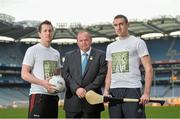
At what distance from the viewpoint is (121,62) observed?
17.5 feet

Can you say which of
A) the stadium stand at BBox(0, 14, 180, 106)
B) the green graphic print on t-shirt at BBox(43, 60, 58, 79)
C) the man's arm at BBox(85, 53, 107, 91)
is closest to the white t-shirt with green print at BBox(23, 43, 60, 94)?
the green graphic print on t-shirt at BBox(43, 60, 58, 79)

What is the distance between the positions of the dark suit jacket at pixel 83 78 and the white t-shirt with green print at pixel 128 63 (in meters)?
0.35

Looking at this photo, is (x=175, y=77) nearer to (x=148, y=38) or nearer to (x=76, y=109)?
(x=148, y=38)

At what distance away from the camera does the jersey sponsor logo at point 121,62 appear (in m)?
5.32

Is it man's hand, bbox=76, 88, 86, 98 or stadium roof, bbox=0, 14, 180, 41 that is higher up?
man's hand, bbox=76, 88, 86, 98

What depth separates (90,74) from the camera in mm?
5660

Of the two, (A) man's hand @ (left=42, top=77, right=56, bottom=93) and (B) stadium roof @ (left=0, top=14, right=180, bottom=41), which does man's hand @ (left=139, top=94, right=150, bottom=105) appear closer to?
(A) man's hand @ (left=42, top=77, right=56, bottom=93)

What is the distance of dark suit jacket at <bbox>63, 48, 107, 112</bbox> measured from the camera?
5602 mm

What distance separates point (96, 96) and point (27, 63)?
43.4 inches

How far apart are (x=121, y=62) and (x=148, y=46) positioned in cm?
5640

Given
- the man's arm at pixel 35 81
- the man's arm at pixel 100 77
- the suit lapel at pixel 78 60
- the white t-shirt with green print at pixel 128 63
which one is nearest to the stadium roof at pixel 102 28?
the man's arm at pixel 100 77

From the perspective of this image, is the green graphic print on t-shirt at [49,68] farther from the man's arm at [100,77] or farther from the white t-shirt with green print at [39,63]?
the man's arm at [100,77]

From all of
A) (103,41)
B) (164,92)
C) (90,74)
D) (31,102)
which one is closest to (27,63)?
(31,102)

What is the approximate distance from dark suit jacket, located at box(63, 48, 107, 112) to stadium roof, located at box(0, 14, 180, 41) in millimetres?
54098
